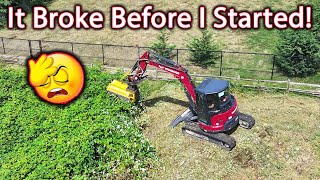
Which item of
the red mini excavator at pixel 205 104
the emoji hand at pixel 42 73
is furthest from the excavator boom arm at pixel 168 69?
Answer: the emoji hand at pixel 42 73

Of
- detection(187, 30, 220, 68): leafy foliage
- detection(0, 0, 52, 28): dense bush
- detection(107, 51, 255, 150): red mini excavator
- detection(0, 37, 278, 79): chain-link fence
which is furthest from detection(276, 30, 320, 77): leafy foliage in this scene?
detection(0, 0, 52, 28): dense bush

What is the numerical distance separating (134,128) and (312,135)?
27.5ft

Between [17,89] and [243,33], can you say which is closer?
[17,89]

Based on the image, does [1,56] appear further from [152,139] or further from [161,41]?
[152,139]

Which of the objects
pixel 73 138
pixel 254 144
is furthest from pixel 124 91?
pixel 254 144

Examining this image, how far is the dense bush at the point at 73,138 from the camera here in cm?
1518

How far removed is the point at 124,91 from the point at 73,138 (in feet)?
11.0

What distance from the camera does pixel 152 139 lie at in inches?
717

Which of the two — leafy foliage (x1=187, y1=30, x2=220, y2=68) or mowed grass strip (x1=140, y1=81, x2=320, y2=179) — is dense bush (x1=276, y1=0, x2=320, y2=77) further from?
leafy foliage (x1=187, y1=30, x2=220, y2=68)

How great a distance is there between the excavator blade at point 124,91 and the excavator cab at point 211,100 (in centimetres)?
310

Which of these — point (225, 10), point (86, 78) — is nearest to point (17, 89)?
point (86, 78)

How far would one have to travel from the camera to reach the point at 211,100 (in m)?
16.6

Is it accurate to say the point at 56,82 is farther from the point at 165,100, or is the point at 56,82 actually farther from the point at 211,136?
the point at 211,136

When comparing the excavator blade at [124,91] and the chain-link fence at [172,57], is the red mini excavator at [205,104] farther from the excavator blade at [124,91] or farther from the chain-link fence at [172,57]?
the chain-link fence at [172,57]
